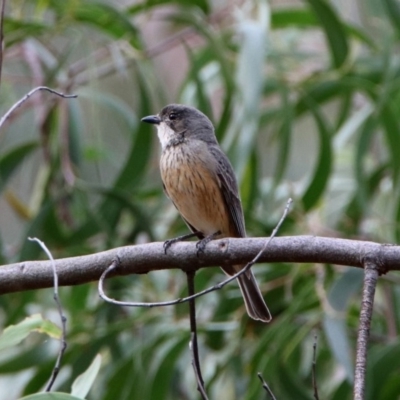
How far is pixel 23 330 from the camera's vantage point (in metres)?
2.73

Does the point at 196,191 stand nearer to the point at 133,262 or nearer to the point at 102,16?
the point at 133,262

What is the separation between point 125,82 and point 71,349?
485 centimetres

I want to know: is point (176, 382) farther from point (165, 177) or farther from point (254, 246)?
point (254, 246)

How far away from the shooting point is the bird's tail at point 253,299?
3.80 metres

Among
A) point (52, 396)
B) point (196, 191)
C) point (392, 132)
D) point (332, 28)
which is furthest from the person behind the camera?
point (332, 28)

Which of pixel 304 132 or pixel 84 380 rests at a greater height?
pixel 84 380

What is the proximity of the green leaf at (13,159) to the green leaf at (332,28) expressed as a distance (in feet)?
5.85

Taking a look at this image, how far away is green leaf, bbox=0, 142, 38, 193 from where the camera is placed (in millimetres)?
5277

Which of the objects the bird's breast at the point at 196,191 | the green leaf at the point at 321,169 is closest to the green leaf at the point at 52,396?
the bird's breast at the point at 196,191

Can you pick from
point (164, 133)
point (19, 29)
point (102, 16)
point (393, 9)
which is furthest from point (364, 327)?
point (102, 16)

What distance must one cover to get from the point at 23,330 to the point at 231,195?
1.68 metres

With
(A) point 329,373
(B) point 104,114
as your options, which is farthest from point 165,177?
(B) point 104,114

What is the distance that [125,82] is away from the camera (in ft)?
30.9

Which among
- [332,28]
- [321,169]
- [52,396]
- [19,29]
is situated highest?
[19,29]
